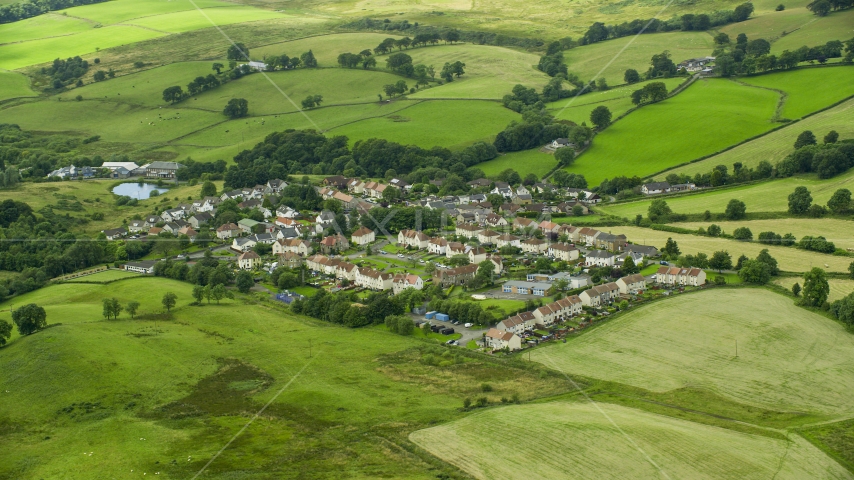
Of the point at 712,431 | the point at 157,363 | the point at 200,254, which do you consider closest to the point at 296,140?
the point at 200,254

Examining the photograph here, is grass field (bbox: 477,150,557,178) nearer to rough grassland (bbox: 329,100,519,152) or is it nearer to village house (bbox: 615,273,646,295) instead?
rough grassland (bbox: 329,100,519,152)

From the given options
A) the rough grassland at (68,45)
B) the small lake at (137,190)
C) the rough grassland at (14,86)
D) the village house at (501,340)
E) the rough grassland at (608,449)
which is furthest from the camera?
the rough grassland at (68,45)

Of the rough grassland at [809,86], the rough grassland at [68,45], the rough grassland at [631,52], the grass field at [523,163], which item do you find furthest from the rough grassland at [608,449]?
the rough grassland at [68,45]

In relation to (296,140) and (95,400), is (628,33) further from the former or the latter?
(95,400)

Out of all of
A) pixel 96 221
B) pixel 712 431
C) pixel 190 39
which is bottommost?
pixel 96 221

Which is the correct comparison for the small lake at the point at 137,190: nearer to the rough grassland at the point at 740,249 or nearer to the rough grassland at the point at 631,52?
the rough grassland at the point at 740,249

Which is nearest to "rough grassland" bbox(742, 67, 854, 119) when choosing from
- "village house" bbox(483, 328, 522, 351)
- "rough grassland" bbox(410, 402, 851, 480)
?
"village house" bbox(483, 328, 522, 351)
